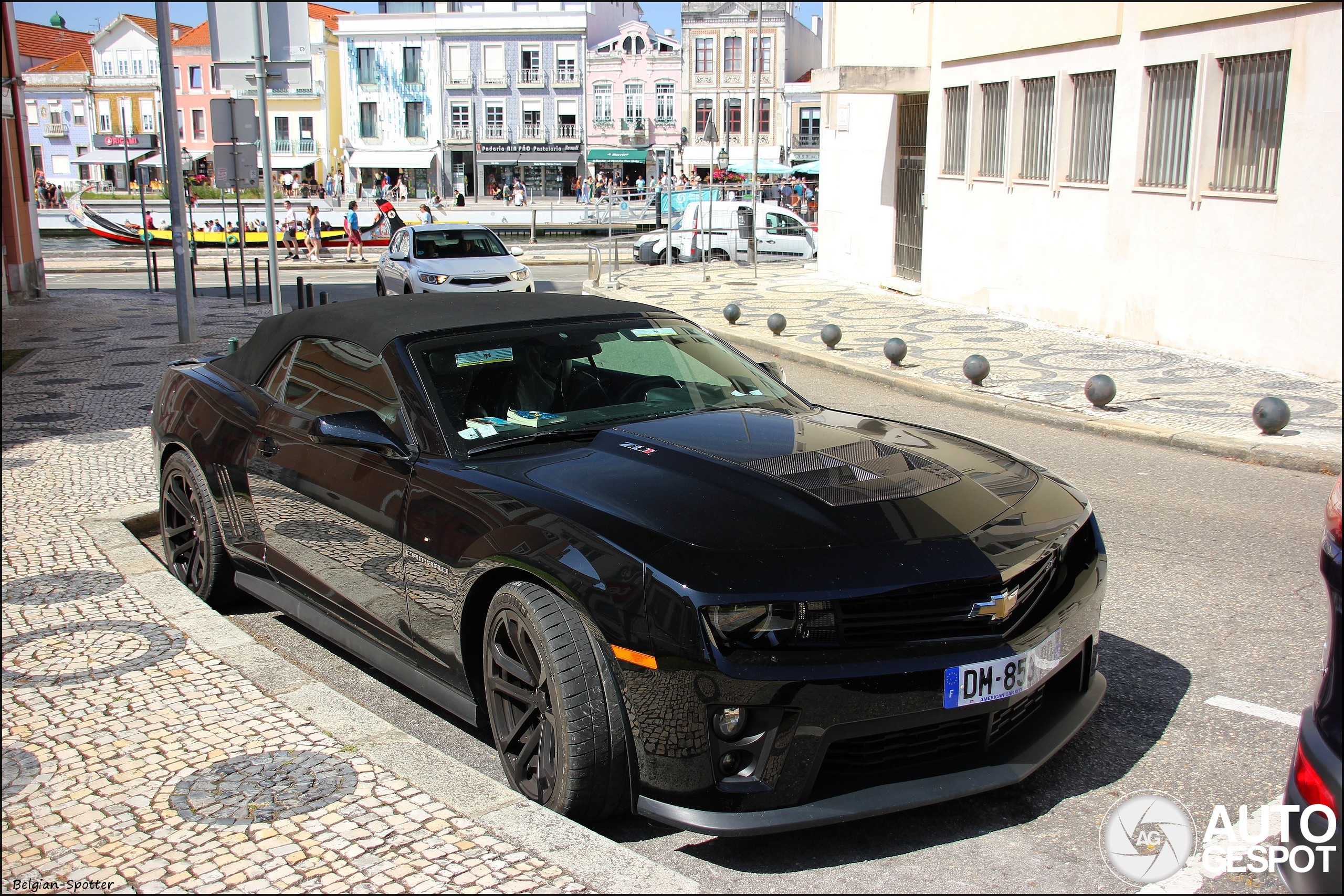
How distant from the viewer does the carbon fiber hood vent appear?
3.63 meters

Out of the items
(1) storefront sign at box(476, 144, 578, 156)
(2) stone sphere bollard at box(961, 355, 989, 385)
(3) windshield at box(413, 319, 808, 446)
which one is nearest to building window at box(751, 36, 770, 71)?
(1) storefront sign at box(476, 144, 578, 156)

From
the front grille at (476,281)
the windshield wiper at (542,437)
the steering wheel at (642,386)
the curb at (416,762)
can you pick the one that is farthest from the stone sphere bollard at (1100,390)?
the front grille at (476,281)

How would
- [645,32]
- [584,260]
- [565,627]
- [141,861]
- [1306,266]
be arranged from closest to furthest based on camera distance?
[141,861]
[565,627]
[1306,266]
[584,260]
[645,32]

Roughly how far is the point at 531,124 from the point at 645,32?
9.39 m

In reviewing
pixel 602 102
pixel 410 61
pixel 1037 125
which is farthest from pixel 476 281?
pixel 410 61

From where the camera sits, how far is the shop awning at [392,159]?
74.9m

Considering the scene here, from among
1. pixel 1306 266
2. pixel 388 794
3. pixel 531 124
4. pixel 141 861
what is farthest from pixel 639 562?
pixel 531 124

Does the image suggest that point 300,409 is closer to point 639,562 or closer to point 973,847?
point 639,562

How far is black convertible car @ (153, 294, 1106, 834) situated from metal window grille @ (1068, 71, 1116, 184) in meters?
12.0

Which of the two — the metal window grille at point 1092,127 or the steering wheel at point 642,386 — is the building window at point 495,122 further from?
the steering wheel at point 642,386

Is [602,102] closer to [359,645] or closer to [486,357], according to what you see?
[486,357]

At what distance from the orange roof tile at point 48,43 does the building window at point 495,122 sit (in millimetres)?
30798

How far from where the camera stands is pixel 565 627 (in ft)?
10.9

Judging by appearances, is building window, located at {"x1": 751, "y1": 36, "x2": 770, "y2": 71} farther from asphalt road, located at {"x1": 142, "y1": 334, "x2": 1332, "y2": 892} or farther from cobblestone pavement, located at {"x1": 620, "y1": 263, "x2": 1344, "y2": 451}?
asphalt road, located at {"x1": 142, "y1": 334, "x2": 1332, "y2": 892}
